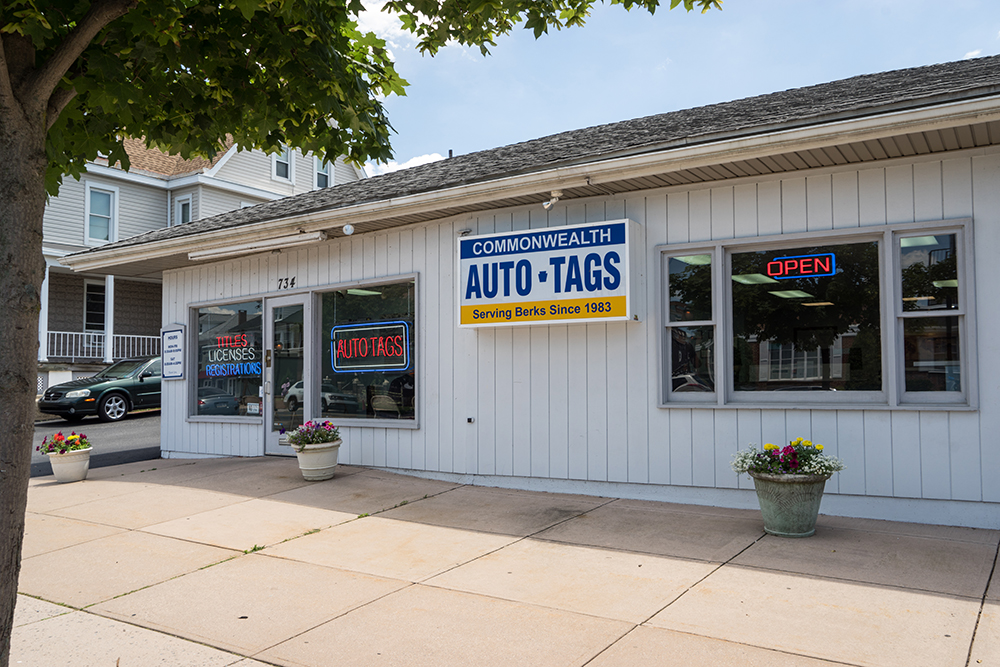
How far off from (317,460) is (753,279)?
511 centimetres

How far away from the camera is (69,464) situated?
9.34 meters

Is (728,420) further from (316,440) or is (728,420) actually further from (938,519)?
(316,440)

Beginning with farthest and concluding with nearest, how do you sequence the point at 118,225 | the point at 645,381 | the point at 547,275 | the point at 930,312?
1. the point at 118,225
2. the point at 547,275
3. the point at 645,381
4. the point at 930,312

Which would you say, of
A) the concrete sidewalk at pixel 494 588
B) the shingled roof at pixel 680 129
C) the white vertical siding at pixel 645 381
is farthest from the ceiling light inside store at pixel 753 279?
the concrete sidewalk at pixel 494 588

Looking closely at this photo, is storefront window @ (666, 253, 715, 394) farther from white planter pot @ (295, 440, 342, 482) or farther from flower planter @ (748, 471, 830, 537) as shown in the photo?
white planter pot @ (295, 440, 342, 482)

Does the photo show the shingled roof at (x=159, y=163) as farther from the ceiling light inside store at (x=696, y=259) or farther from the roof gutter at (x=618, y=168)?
the ceiling light inside store at (x=696, y=259)

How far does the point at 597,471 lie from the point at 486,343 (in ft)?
6.14

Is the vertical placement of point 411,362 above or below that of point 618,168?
below

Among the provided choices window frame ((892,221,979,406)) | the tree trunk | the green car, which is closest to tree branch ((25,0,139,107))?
the tree trunk

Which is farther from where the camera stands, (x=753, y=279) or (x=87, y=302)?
(x=87, y=302)

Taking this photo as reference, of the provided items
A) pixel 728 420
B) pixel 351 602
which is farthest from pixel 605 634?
pixel 728 420

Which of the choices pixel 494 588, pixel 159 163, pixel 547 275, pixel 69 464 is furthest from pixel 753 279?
pixel 159 163

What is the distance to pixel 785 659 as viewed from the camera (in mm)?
3639

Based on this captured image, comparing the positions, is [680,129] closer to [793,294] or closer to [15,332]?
[793,294]
